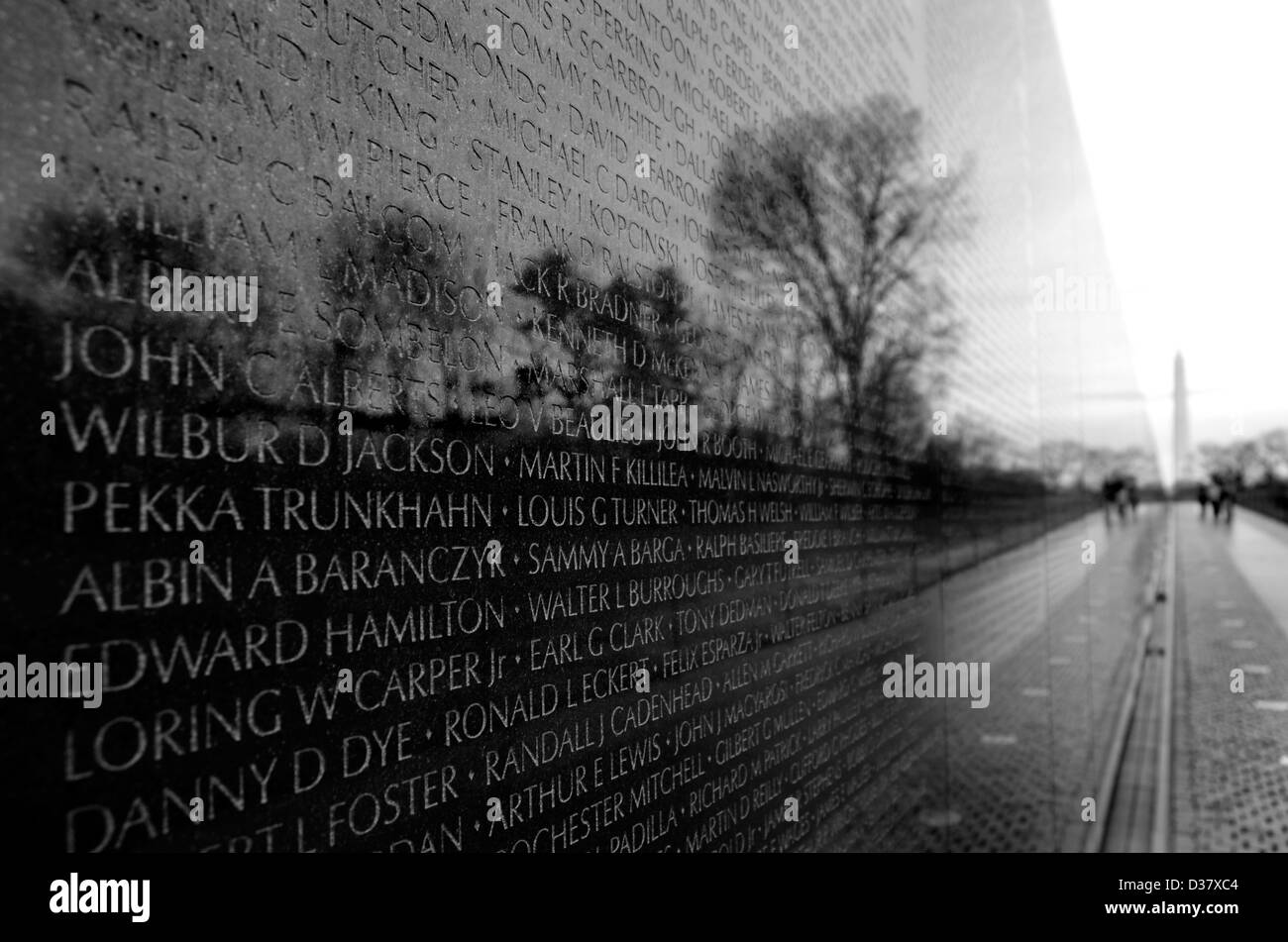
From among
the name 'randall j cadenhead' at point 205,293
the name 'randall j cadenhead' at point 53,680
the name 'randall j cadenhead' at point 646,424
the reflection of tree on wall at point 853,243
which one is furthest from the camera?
the reflection of tree on wall at point 853,243

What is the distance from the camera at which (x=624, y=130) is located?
2586 mm

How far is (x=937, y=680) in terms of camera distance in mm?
4461

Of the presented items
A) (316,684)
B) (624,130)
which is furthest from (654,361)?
(316,684)

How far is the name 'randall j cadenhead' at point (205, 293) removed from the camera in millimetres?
1475

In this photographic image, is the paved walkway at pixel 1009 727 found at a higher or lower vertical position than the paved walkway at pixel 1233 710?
higher

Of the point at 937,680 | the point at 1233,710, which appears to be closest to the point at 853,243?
the point at 937,680

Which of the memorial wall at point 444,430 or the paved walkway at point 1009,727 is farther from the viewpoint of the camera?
the paved walkway at point 1009,727

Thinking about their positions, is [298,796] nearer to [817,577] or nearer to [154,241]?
[154,241]
